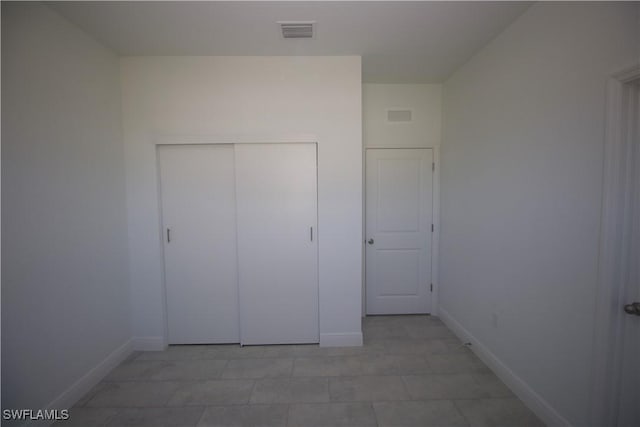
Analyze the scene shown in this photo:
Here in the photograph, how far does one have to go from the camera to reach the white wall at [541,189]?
1489mm

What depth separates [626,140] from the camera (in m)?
1.37

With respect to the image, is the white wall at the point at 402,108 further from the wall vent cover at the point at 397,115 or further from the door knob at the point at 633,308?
the door knob at the point at 633,308

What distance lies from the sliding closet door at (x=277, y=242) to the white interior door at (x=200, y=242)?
134 mm

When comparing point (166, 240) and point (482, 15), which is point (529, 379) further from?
point (166, 240)

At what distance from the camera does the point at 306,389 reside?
2.07 metres

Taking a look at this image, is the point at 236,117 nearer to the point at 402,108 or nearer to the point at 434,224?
the point at 402,108

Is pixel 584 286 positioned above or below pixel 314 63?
below

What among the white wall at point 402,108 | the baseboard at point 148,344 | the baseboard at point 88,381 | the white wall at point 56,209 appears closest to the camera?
the white wall at point 56,209

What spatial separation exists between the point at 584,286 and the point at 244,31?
2869 millimetres

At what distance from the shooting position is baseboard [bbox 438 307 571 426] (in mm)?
1719

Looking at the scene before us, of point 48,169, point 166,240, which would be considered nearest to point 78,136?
point 48,169

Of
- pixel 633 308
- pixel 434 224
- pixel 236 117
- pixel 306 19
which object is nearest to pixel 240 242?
pixel 236 117

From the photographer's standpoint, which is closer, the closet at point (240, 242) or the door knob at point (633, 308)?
the door knob at point (633, 308)

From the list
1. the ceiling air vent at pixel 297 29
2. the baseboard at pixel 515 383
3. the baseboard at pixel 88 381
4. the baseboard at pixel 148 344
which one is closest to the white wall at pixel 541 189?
the baseboard at pixel 515 383
